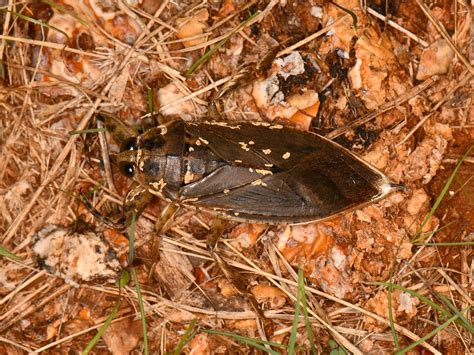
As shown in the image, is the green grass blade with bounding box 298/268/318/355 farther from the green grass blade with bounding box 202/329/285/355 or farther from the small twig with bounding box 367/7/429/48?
the small twig with bounding box 367/7/429/48

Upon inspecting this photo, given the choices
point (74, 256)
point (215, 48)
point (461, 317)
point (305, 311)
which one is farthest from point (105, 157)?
point (461, 317)

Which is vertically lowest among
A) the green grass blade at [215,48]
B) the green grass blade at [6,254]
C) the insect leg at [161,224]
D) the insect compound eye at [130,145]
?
the green grass blade at [6,254]

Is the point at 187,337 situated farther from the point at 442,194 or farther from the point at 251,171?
the point at 442,194

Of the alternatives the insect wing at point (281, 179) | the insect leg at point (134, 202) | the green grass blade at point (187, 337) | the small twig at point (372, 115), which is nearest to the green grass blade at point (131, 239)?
the insect leg at point (134, 202)

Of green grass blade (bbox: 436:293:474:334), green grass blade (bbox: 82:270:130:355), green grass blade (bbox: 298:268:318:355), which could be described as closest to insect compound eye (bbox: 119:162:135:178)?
green grass blade (bbox: 82:270:130:355)

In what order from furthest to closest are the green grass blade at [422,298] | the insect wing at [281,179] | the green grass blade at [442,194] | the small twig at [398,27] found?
the small twig at [398,27], the green grass blade at [442,194], the green grass blade at [422,298], the insect wing at [281,179]

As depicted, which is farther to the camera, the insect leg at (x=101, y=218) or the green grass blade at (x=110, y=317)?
the insect leg at (x=101, y=218)

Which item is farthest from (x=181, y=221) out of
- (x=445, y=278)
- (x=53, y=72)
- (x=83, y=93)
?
(x=445, y=278)

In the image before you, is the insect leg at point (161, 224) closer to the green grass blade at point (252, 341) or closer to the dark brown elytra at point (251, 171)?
the dark brown elytra at point (251, 171)
